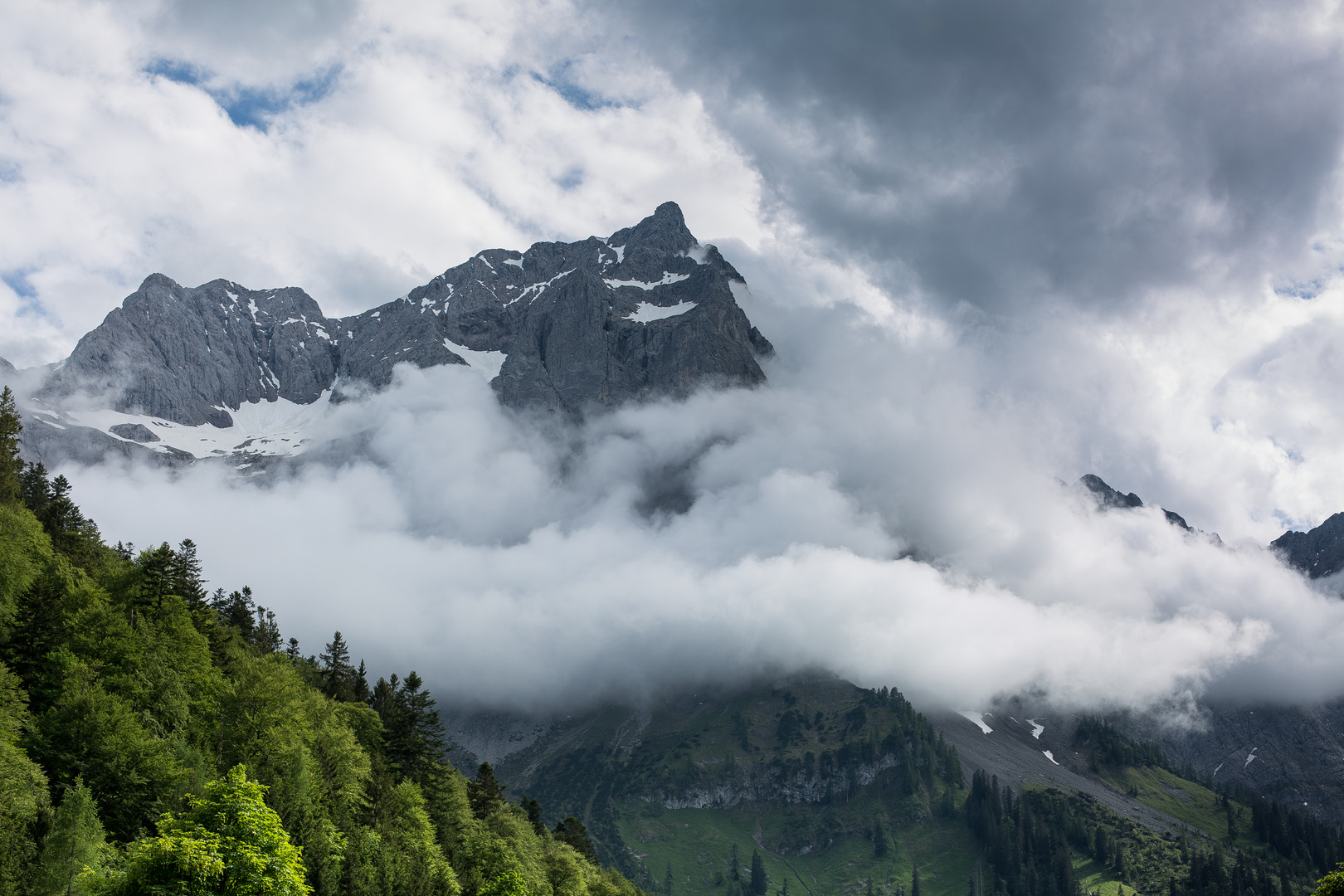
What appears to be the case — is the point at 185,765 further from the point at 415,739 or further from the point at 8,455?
the point at 8,455

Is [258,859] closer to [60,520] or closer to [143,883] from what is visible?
[143,883]

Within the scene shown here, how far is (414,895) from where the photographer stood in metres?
69.2

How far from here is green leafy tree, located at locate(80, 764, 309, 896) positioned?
37.3 m

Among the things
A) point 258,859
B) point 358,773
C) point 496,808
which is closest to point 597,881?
point 496,808

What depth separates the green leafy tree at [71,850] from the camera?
43.7 m

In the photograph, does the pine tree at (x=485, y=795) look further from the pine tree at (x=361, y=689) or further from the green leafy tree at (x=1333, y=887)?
the green leafy tree at (x=1333, y=887)

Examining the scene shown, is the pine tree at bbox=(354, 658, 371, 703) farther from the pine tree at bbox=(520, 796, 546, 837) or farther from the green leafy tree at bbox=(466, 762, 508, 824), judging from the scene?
the pine tree at bbox=(520, 796, 546, 837)

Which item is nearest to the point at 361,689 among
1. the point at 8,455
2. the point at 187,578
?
the point at 187,578

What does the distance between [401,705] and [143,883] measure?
74793mm

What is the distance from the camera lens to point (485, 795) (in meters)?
111

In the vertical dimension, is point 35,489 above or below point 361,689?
above

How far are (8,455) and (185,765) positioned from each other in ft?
236

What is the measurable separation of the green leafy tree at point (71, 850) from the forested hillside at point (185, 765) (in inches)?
4.3

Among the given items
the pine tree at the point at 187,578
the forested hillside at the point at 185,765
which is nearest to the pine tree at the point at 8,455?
the forested hillside at the point at 185,765
